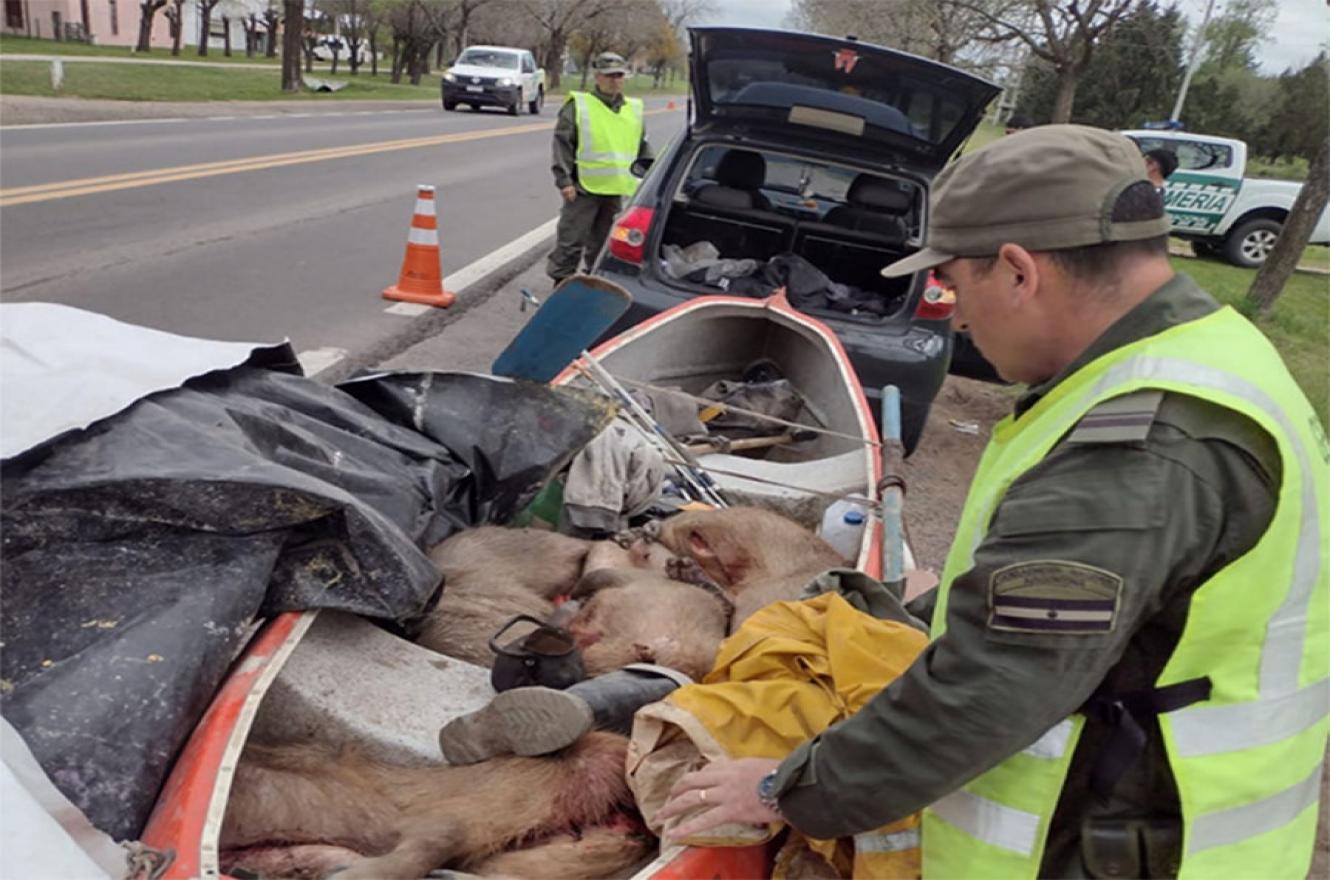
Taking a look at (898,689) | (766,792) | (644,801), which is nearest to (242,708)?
(644,801)

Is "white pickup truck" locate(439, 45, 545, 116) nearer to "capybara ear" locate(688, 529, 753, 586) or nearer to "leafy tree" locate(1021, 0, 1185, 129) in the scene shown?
"leafy tree" locate(1021, 0, 1185, 129)

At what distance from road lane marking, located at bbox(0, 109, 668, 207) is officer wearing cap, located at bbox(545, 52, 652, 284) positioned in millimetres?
5581

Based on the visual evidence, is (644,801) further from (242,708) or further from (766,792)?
(242,708)

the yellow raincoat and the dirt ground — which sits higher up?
the yellow raincoat

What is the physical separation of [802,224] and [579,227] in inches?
109

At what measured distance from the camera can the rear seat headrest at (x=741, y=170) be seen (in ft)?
23.6

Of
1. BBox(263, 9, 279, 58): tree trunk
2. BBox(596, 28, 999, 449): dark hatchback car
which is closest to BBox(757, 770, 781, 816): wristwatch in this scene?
BBox(596, 28, 999, 449): dark hatchback car

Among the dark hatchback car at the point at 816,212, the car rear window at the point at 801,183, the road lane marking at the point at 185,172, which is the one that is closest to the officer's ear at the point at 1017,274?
the dark hatchback car at the point at 816,212

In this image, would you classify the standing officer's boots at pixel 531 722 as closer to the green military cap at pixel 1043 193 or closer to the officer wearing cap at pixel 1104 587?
the officer wearing cap at pixel 1104 587

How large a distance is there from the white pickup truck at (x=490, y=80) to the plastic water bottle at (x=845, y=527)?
109ft

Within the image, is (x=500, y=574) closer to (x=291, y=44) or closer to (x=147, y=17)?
(x=291, y=44)

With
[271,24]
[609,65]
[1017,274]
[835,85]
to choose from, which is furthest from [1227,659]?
[271,24]

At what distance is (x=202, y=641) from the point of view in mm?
2021

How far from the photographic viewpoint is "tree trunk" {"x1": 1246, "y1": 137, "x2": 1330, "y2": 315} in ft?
36.6
